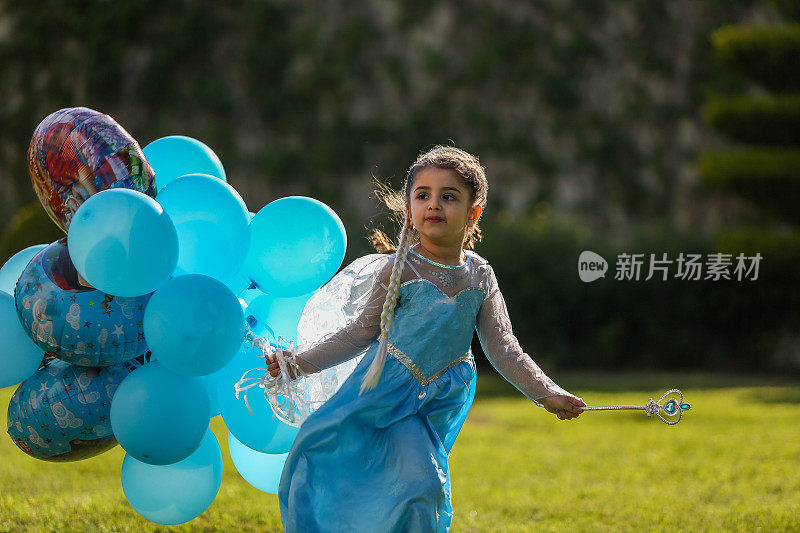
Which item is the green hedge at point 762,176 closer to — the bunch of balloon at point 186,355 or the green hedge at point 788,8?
the green hedge at point 788,8

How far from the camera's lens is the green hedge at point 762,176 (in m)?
9.84

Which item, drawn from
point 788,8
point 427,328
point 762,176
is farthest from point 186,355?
point 788,8

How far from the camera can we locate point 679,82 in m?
12.7

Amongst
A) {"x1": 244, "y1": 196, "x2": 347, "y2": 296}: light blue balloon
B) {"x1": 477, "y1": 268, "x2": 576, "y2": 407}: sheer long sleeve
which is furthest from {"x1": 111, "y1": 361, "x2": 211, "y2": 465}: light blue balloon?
{"x1": 477, "y1": 268, "x2": 576, "y2": 407}: sheer long sleeve

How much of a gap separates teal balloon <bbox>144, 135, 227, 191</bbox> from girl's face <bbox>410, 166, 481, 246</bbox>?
3.10 ft

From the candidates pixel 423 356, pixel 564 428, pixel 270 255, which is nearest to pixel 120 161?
pixel 270 255

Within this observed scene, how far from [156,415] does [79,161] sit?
85 centimetres

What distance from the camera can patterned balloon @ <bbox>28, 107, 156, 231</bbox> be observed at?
287 centimetres

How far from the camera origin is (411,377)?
2719mm

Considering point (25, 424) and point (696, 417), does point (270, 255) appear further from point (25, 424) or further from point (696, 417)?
point (696, 417)

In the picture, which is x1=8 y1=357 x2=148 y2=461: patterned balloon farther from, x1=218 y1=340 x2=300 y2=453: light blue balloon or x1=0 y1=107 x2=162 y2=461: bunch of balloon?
x1=218 y1=340 x2=300 y2=453: light blue balloon

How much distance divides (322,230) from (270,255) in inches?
8.1

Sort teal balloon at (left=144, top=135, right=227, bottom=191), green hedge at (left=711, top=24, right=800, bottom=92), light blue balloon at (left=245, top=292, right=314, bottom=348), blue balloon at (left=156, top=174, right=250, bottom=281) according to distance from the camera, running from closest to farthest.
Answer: blue balloon at (left=156, top=174, right=250, bottom=281) < light blue balloon at (left=245, top=292, right=314, bottom=348) < teal balloon at (left=144, top=135, right=227, bottom=191) < green hedge at (left=711, top=24, right=800, bottom=92)

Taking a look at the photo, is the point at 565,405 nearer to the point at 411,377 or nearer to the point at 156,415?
the point at 411,377
